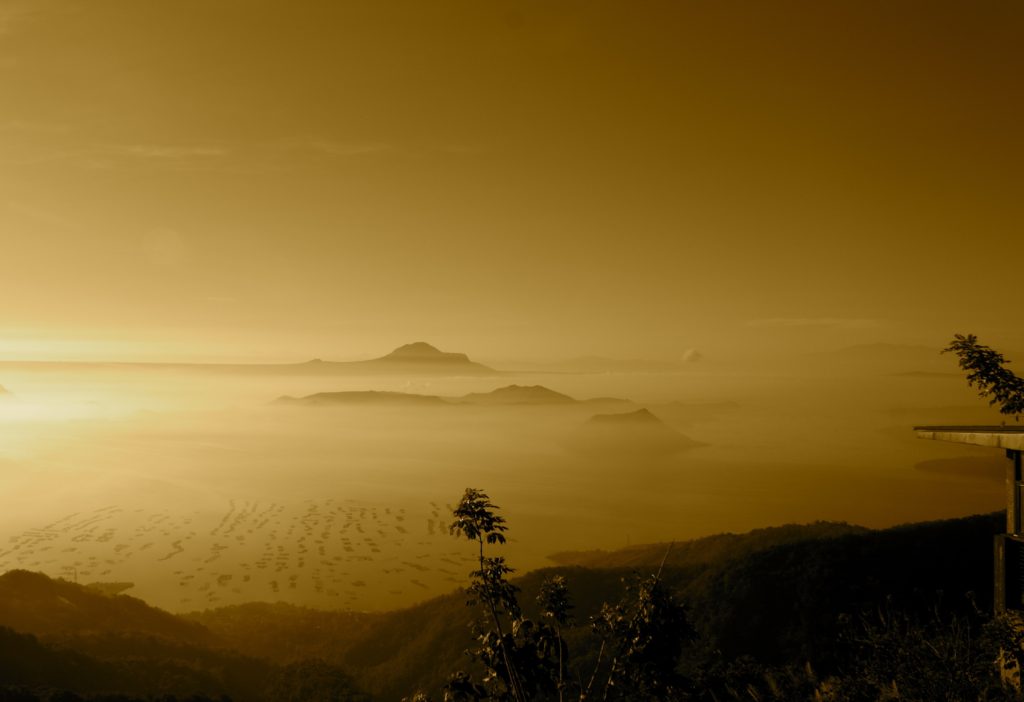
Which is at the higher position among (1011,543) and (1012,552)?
(1011,543)

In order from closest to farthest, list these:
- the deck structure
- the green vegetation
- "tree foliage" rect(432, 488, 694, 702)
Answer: "tree foliage" rect(432, 488, 694, 702) → the green vegetation → the deck structure

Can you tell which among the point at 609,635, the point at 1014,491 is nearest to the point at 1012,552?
the point at 1014,491

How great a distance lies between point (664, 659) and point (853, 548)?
3107 inches

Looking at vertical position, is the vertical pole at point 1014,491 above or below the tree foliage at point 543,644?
above

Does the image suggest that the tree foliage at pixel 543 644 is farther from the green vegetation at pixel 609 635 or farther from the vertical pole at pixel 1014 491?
the vertical pole at pixel 1014 491

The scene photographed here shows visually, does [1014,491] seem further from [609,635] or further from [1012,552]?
[609,635]

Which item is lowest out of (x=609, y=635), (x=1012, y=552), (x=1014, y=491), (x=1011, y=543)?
(x=609, y=635)

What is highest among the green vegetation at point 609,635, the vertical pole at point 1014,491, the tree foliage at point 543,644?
the vertical pole at point 1014,491

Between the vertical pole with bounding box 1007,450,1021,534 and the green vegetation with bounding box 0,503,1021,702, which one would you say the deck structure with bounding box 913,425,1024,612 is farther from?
the green vegetation with bounding box 0,503,1021,702

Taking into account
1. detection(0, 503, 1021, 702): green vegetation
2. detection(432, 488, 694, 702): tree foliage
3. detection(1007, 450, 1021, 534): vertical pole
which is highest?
detection(1007, 450, 1021, 534): vertical pole

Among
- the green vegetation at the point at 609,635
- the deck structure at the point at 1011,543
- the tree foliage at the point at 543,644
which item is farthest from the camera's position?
the deck structure at the point at 1011,543

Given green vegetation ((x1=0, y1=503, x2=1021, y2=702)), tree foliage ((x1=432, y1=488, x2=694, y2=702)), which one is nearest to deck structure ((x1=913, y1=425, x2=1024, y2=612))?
green vegetation ((x1=0, y1=503, x2=1021, y2=702))

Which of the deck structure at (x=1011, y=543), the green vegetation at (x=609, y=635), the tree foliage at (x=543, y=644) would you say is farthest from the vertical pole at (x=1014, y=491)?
the tree foliage at (x=543, y=644)

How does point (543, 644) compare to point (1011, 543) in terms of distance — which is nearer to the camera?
point (543, 644)
